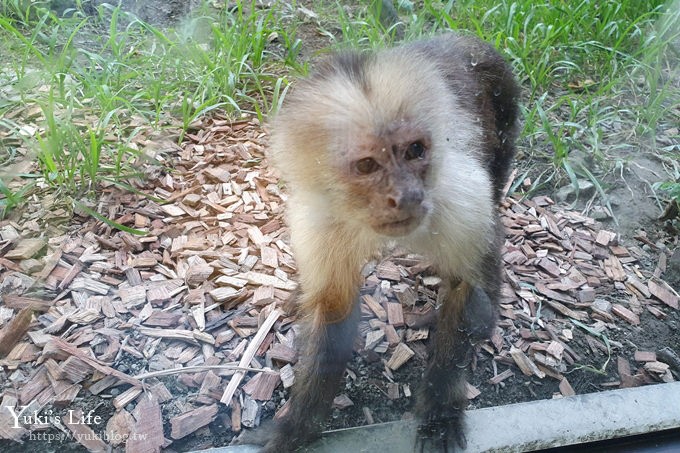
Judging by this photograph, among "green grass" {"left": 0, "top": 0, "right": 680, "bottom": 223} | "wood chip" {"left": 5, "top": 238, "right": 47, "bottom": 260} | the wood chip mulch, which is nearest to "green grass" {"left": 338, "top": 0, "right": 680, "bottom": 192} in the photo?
"green grass" {"left": 0, "top": 0, "right": 680, "bottom": 223}

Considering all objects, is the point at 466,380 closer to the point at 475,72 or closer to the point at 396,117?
the point at 396,117

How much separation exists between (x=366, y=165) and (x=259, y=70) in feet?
3.02

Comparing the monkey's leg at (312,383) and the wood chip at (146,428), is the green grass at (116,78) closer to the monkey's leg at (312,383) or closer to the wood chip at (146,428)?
the wood chip at (146,428)

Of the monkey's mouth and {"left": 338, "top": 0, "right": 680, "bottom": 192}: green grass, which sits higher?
{"left": 338, "top": 0, "right": 680, "bottom": 192}: green grass

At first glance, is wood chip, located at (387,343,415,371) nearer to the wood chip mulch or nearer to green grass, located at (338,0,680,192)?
the wood chip mulch

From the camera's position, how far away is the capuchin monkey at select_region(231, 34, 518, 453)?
1613mm

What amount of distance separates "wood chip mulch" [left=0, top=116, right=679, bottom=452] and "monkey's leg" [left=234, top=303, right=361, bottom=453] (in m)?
0.05

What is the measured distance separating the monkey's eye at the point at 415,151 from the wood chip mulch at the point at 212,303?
53 cm

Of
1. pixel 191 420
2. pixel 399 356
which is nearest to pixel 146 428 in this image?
pixel 191 420

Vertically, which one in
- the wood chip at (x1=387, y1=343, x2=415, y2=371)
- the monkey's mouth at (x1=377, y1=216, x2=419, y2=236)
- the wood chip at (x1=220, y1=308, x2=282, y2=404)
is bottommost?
the wood chip at (x1=387, y1=343, x2=415, y2=371)

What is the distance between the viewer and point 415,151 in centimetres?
165

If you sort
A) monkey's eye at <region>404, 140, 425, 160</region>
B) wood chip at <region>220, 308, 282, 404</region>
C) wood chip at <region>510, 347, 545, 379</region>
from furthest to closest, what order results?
1. wood chip at <region>510, 347, 545, 379</region>
2. wood chip at <region>220, 308, 282, 404</region>
3. monkey's eye at <region>404, 140, 425, 160</region>

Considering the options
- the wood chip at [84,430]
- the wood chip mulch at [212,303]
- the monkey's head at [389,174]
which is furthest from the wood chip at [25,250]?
the monkey's head at [389,174]

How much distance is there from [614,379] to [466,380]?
20.1 inches
